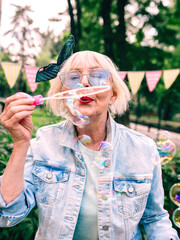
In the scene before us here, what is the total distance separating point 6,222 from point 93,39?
808cm

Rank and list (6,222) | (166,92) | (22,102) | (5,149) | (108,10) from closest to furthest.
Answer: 1. (22,102)
2. (6,222)
3. (5,149)
4. (108,10)
5. (166,92)

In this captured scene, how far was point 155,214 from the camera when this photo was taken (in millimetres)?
1544

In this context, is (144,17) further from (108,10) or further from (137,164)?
(137,164)

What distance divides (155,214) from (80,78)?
112 cm

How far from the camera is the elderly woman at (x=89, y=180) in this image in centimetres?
139

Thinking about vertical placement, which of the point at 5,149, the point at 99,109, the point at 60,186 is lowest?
the point at 5,149

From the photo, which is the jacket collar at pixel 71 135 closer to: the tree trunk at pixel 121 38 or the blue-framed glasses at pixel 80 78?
the blue-framed glasses at pixel 80 78

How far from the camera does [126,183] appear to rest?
58.8 inches

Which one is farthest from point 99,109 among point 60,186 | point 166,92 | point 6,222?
point 166,92

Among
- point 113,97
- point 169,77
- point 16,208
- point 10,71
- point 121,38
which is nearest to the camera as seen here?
point 16,208

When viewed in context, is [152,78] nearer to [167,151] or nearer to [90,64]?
[167,151]

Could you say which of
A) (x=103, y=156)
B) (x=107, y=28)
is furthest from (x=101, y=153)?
(x=107, y=28)

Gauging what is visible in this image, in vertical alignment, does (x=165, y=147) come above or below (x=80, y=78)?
below

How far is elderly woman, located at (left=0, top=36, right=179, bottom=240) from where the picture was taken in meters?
1.39
